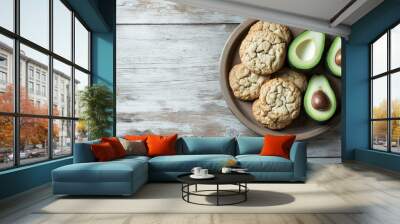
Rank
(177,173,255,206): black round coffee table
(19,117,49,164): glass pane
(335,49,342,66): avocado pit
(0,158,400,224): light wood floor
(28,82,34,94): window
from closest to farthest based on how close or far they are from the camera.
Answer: (0,158,400,224): light wood floor < (177,173,255,206): black round coffee table < (19,117,49,164): glass pane < (28,82,34,94): window < (335,49,342,66): avocado pit

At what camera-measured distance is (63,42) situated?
579cm

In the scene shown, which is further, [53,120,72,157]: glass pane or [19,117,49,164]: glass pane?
[53,120,72,157]: glass pane

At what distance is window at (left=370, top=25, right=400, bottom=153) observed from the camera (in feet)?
19.4

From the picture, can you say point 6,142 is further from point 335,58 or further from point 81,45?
point 335,58

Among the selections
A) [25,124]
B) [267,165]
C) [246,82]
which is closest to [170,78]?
[246,82]

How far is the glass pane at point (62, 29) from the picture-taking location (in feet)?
18.1

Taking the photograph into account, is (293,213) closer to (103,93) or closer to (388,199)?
(388,199)

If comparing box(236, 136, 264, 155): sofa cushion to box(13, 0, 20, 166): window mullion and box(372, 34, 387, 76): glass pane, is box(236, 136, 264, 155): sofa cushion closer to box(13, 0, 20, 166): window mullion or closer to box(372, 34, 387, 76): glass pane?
box(372, 34, 387, 76): glass pane

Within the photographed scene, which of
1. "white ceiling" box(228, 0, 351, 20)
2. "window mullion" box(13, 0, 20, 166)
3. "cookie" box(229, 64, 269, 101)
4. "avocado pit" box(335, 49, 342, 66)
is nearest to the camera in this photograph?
"window mullion" box(13, 0, 20, 166)

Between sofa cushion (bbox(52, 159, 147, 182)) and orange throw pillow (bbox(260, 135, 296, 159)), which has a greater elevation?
orange throw pillow (bbox(260, 135, 296, 159))

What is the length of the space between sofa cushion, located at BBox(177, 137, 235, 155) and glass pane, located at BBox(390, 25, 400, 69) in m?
2.66

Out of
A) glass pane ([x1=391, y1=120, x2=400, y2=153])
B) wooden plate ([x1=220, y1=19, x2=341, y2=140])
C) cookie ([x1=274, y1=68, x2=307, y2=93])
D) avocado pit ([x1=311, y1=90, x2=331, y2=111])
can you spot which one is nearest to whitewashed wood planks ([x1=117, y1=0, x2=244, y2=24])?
wooden plate ([x1=220, y1=19, x2=341, y2=140])

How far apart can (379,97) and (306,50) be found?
1.43 m

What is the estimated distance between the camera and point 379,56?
6547mm
